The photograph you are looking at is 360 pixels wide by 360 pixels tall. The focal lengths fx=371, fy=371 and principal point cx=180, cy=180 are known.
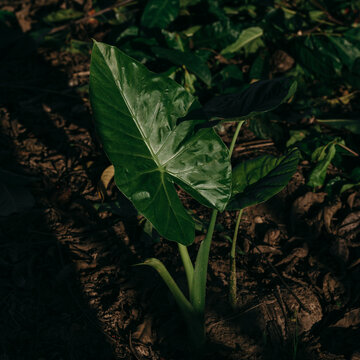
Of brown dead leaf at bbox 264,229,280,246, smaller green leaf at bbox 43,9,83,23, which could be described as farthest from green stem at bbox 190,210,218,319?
smaller green leaf at bbox 43,9,83,23

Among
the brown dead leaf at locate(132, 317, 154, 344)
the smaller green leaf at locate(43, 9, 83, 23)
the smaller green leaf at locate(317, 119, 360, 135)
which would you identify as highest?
→ the smaller green leaf at locate(43, 9, 83, 23)

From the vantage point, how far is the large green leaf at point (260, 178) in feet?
3.12

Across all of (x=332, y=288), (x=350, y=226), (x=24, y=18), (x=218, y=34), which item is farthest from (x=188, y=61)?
(x=24, y=18)

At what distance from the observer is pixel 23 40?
196cm

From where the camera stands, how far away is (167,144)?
100 centimetres

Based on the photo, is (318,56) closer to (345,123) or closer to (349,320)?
(345,123)

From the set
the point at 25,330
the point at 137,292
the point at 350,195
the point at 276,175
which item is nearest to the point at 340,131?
the point at 350,195

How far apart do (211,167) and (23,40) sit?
151 centimetres

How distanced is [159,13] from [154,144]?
3.43ft

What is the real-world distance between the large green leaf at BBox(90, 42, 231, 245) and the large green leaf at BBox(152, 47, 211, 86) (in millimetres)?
634

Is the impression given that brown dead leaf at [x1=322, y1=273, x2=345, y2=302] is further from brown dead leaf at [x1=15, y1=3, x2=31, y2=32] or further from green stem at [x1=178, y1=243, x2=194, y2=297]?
brown dead leaf at [x1=15, y1=3, x2=31, y2=32]

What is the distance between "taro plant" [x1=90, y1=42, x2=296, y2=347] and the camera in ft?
2.87

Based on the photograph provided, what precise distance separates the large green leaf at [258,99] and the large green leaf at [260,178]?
0.19m

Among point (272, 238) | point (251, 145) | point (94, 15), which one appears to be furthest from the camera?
point (94, 15)
